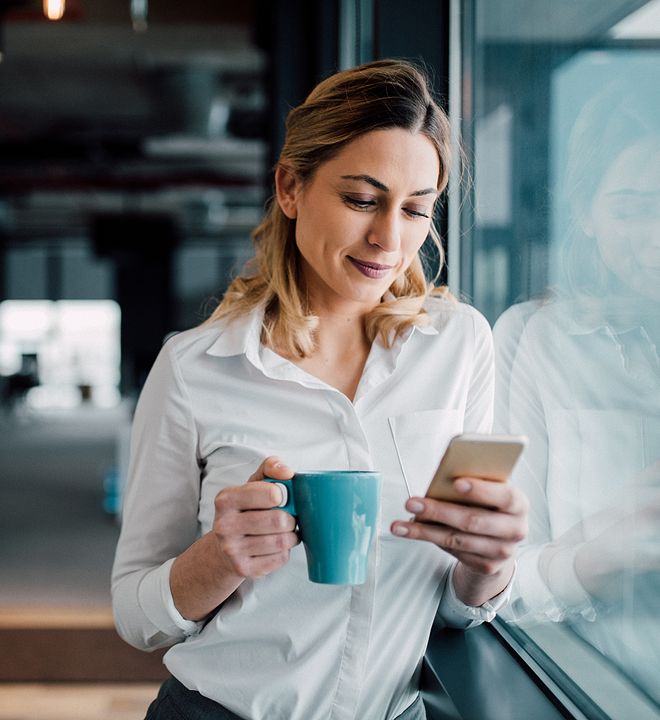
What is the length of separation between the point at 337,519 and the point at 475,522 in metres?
0.14

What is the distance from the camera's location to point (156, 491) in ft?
4.14

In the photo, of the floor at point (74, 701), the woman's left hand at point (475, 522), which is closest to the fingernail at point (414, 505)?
the woman's left hand at point (475, 522)

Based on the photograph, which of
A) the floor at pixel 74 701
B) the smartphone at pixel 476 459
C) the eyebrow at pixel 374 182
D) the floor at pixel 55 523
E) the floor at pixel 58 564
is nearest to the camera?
the smartphone at pixel 476 459

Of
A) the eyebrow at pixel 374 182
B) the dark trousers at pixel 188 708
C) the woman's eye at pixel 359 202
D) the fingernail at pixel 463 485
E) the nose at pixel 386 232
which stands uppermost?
the eyebrow at pixel 374 182

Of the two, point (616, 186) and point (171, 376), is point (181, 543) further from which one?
point (616, 186)

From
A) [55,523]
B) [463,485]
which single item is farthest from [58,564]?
[463,485]

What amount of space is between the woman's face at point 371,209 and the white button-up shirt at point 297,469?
12 centimetres

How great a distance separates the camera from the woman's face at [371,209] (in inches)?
46.0

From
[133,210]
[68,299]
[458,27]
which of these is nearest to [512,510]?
[458,27]

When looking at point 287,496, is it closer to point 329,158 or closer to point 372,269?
point 372,269

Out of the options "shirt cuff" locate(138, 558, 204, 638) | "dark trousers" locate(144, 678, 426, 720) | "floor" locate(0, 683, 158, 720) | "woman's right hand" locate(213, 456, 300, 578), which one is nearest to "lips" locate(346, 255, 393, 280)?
"woman's right hand" locate(213, 456, 300, 578)

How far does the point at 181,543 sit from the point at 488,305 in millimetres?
743

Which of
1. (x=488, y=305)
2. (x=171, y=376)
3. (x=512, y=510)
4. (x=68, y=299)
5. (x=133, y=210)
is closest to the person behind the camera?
(x=512, y=510)

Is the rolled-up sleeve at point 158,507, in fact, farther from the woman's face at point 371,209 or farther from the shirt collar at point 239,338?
the woman's face at point 371,209
